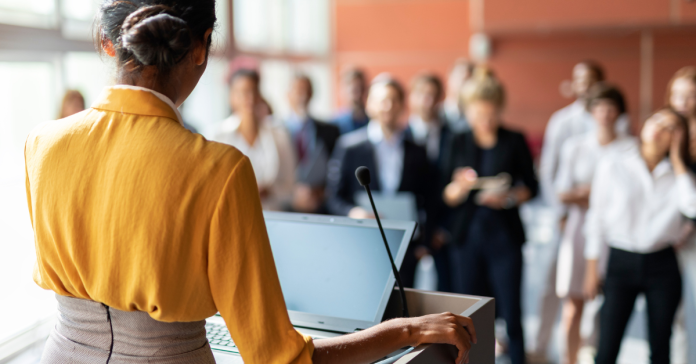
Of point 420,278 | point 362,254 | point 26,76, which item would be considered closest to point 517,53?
point 420,278

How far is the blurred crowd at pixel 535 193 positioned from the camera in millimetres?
2393

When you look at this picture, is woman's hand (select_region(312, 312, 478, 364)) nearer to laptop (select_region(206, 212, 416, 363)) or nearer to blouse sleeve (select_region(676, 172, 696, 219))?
laptop (select_region(206, 212, 416, 363))

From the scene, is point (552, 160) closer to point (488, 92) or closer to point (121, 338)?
point (488, 92)

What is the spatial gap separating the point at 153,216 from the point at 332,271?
2.08 ft

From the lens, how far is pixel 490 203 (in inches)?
108

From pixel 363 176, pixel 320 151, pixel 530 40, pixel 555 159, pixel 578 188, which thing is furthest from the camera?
pixel 530 40

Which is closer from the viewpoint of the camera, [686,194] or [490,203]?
[686,194]

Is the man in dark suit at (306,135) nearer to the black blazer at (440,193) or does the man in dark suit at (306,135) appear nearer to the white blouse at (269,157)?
the white blouse at (269,157)

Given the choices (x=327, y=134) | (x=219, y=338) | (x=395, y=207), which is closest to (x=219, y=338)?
(x=219, y=338)

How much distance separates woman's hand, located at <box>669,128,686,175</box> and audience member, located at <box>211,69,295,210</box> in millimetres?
1957

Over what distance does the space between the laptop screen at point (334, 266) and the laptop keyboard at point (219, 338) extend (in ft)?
0.43

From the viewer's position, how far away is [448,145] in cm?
289

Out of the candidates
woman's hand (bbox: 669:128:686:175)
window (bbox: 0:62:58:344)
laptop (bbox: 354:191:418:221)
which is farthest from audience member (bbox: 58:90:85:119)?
woman's hand (bbox: 669:128:686:175)

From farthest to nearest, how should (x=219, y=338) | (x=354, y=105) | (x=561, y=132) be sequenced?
(x=354, y=105), (x=561, y=132), (x=219, y=338)
